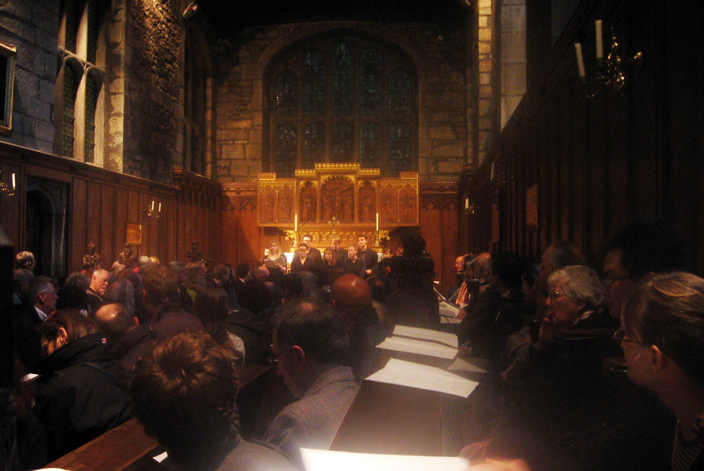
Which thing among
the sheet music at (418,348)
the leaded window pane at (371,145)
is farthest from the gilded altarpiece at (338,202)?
the sheet music at (418,348)

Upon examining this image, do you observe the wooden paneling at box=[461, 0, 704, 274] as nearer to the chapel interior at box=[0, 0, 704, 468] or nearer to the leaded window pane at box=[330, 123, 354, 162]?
the chapel interior at box=[0, 0, 704, 468]

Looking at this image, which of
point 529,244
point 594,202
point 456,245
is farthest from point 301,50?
point 594,202

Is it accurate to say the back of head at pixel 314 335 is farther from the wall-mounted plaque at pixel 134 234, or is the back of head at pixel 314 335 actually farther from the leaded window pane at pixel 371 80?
the leaded window pane at pixel 371 80

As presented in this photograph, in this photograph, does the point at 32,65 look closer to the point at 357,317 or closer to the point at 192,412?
the point at 357,317

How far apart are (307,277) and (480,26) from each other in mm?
8189

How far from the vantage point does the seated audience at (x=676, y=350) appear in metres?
1.04

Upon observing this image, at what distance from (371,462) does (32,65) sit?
27.5 feet

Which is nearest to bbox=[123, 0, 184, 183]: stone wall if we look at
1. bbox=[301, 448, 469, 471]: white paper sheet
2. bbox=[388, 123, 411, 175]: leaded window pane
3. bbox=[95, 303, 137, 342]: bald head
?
bbox=[388, 123, 411, 175]: leaded window pane

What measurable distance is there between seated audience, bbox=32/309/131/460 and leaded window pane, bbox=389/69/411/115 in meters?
13.5

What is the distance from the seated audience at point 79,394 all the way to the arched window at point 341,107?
12.9 m

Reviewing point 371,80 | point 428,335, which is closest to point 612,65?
point 428,335

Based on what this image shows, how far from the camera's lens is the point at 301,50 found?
1508 cm

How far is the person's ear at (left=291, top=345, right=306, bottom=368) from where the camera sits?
187 centimetres

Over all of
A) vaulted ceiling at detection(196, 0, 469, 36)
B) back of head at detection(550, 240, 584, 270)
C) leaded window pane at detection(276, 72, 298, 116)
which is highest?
vaulted ceiling at detection(196, 0, 469, 36)
